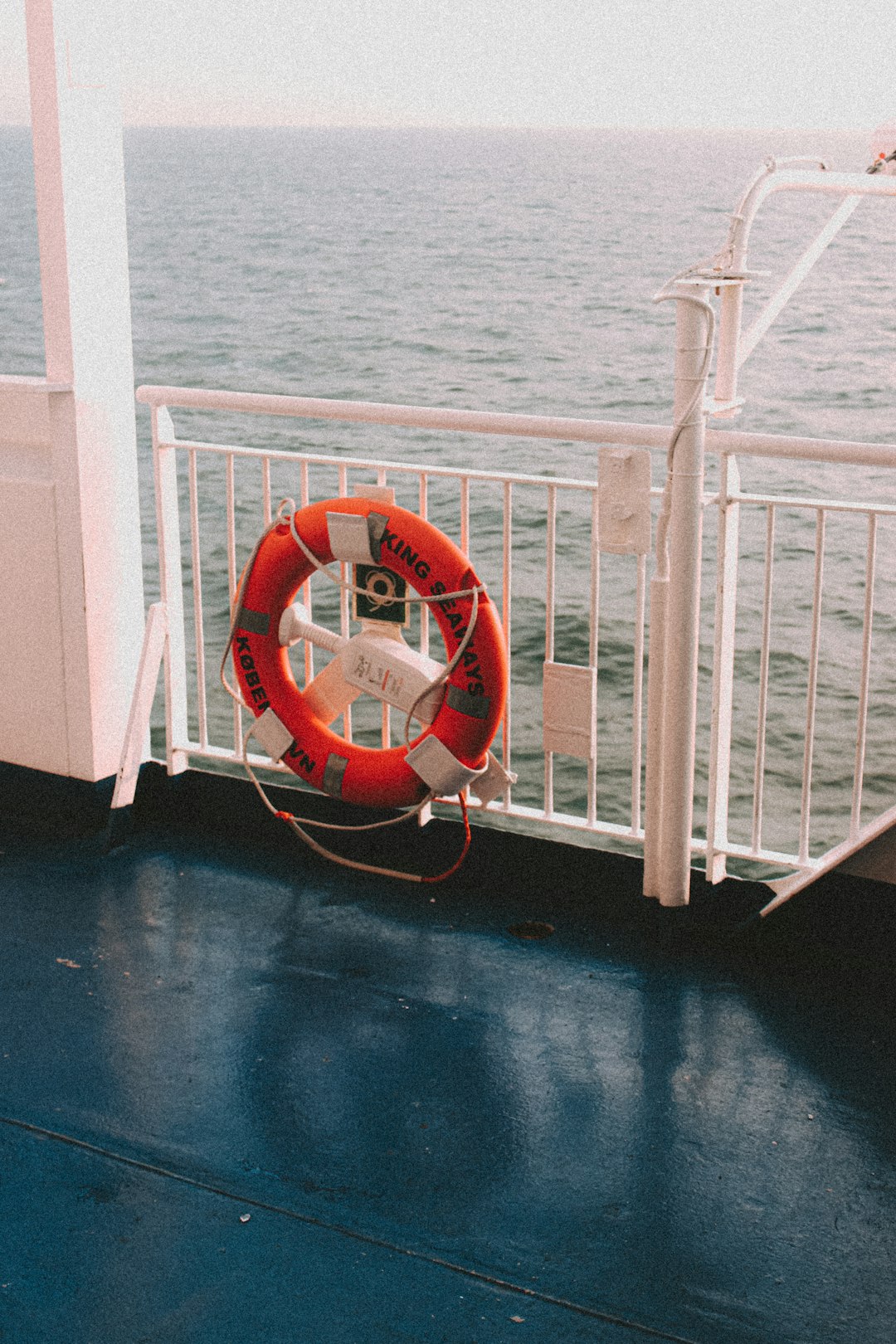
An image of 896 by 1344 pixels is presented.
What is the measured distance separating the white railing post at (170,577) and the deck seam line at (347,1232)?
3.45 feet

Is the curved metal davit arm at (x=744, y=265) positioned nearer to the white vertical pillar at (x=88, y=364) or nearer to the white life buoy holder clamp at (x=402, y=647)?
the white life buoy holder clamp at (x=402, y=647)

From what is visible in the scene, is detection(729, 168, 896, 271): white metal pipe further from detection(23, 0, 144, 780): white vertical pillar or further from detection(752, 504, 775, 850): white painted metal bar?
detection(23, 0, 144, 780): white vertical pillar

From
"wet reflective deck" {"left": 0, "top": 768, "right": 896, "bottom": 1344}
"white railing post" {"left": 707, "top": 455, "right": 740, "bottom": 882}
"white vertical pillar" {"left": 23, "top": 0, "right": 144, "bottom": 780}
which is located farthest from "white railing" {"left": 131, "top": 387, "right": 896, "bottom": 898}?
"wet reflective deck" {"left": 0, "top": 768, "right": 896, "bottom": 1344}

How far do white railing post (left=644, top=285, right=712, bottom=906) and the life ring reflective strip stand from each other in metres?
0.29

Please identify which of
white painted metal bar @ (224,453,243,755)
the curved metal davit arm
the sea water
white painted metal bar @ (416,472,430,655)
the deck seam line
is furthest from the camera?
the sea water

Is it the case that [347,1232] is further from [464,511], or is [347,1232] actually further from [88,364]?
[88,364]

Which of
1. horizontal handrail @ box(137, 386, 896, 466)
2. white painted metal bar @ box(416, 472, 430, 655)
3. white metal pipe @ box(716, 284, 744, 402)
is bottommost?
white painted metal bar @ box(416, 472, 430, 655)

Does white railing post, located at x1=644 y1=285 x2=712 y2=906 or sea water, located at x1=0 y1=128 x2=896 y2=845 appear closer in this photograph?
white railing post, located at x1=644 y1=285 x2=712 y2=906

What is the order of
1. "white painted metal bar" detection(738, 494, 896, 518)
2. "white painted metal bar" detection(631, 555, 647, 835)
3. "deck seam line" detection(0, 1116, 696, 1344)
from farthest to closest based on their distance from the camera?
"white painted metal bar" detection(631, 555, 647, 835)
"white painted metal bar" detection(738, 494, 896, 518)
"deck seam line" detection(0, 1116, 696, 1344)

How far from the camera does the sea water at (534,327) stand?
35.8 feet

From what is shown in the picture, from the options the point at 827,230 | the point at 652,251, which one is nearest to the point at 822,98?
the point at 652,251

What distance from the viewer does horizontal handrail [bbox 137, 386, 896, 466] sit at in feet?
7.76

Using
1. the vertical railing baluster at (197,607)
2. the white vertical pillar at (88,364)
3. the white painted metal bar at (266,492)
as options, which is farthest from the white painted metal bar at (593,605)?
the white vertical pillar at (88,364)

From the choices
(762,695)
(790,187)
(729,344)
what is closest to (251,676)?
(762,695)
